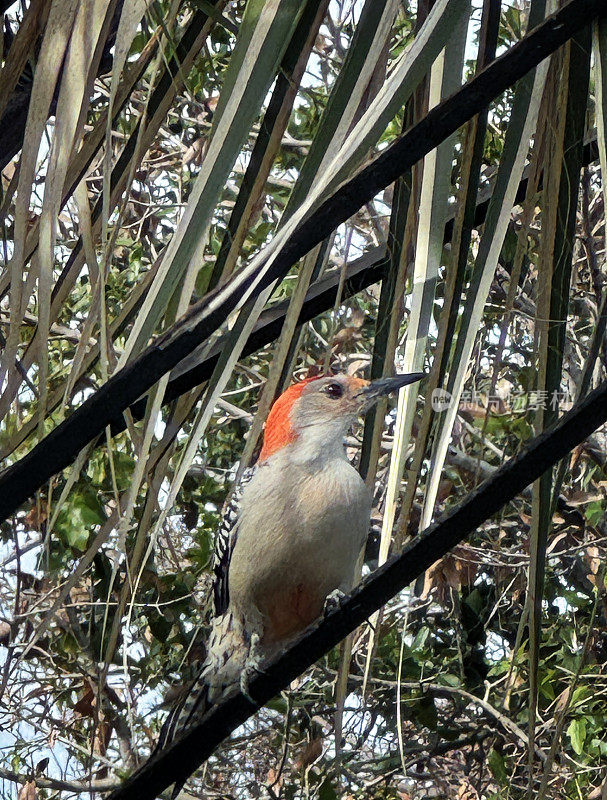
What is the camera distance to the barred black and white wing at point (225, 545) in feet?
10.4

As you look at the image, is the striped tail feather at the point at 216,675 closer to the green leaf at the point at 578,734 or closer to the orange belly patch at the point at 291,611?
the orange belly patch at the point at 291,611

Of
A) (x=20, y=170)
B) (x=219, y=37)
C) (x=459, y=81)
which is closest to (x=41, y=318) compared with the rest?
(x=20, y=170)

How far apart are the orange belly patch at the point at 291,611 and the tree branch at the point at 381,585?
1196 mm

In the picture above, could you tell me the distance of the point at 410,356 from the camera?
149cm

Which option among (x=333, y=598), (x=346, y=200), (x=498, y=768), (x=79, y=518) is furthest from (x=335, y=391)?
(x=346, y=200)

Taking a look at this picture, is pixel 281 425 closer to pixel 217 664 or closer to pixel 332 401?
pixel 332 401

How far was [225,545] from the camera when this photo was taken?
128 inches

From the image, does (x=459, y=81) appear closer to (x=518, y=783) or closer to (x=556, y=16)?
(x=556, y=16)

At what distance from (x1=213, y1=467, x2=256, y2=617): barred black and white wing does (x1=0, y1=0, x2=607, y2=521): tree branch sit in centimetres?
188

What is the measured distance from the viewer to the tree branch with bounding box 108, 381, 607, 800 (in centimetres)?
130

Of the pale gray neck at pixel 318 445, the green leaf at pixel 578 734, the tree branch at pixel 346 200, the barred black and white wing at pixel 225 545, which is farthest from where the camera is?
the green leaf at pixel 578 734

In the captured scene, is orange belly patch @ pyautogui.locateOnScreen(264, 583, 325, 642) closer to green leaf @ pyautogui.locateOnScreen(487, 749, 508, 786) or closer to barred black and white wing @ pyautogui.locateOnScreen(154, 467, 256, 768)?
barred black and white wing @ pyautogui.locateOnScreen(154, 467, 256, 768)

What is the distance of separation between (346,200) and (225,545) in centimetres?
220

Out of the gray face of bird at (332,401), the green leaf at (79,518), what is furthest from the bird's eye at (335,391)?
the green leaf at (79,518)
